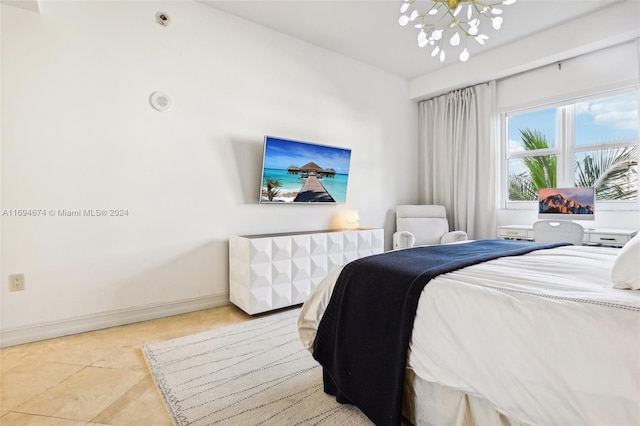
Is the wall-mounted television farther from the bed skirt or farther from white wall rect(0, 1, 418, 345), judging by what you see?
the bed skirt

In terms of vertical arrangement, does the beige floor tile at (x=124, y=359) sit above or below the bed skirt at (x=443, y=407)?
below

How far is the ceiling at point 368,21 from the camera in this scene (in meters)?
2.95

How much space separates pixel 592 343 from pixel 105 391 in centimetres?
214

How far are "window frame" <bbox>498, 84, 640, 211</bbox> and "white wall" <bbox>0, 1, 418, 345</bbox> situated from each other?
2491 mm

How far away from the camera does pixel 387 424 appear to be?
1192mm

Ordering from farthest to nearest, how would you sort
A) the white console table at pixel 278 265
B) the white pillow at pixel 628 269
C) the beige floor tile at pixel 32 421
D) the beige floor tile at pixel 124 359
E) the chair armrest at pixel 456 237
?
the chair armrest at pixel 456 237, the white console table at pixel 278 265, the beige floor tile at pixel 124 359, the beige floor tile at pixel 32 421, the white pillow at pixel 628 269

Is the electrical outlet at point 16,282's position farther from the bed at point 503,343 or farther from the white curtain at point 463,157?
the white curtain at point 463,157

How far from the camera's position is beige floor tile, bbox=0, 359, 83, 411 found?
5.22 feet

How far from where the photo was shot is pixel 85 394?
163cm

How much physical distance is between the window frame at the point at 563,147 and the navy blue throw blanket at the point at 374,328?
2.82 meters

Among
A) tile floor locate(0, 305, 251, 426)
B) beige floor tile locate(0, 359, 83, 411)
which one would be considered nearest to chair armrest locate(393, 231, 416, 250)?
tile floor locate(0, 305, 251, 426)

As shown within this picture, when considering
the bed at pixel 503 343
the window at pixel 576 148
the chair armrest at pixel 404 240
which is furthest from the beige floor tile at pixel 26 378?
the window at pixel 576 148

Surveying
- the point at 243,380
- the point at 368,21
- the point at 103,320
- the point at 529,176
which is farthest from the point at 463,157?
the point at 103,320

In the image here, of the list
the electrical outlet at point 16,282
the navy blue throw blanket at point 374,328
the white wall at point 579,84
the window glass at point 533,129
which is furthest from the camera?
the window glass at point 533,129
